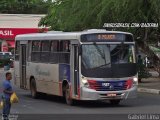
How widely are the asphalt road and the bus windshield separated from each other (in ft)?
4.88

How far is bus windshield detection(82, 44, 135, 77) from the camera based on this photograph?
69.6 feet

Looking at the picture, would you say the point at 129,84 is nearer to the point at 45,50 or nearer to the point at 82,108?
the point at 82,108

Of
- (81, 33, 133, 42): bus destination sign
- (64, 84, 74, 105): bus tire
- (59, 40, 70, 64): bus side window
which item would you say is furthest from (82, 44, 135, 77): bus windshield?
(64, 84, 74, 105): bus tire

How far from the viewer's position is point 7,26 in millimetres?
76312

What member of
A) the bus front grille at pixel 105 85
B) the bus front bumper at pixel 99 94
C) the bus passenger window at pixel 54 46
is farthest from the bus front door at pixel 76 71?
the bus passenger window at pixel 54 46

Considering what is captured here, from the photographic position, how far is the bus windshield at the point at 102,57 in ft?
69.6

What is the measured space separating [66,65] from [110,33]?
6.87ft

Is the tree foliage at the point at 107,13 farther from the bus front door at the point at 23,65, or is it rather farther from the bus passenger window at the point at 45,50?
the bus passenger window at the point at 45,50

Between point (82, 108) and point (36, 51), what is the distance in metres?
5.31

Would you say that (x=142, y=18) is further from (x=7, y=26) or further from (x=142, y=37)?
(x=7, y=26)

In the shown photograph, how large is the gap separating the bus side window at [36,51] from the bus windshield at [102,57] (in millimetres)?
4480

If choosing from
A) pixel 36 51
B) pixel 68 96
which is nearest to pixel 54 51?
pixel 36 51

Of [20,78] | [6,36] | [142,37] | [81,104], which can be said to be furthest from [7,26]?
[81,104]

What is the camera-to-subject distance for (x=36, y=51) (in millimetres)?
25656
